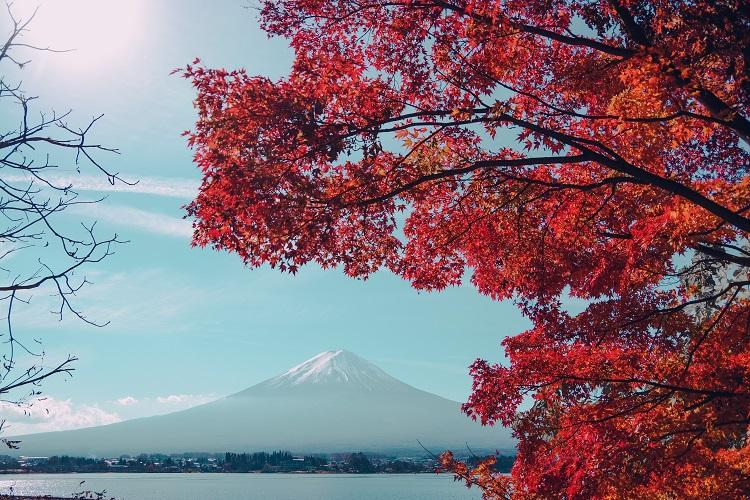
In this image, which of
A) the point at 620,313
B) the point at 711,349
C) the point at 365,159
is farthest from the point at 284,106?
the point at 711,349

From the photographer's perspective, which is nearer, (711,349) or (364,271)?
(711,349)

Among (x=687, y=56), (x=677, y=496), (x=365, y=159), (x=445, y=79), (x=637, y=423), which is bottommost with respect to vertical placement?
(x=677, y=496)

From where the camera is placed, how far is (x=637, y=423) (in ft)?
25.9

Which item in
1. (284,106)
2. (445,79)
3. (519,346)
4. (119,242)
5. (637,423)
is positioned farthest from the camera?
(519,346)

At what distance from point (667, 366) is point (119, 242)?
6.81 meters

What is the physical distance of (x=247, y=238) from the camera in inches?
287

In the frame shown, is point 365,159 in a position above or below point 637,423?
above

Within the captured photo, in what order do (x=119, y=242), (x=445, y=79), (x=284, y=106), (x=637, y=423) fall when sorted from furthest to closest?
(x=445, y=79), (x=637, y=423), (x=284, y=106), (x=119, y=242)

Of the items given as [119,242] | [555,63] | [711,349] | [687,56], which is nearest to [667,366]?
[711,349]

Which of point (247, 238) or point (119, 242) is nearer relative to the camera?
point (119, 242)

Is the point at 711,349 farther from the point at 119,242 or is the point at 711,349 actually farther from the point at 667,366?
the point at 119,242

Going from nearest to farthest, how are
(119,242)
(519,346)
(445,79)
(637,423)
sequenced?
(119,242) → (637,423) → (445,79) → (519,346)

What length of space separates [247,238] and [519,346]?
4.04 metres

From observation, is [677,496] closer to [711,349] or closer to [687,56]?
[711,349]
